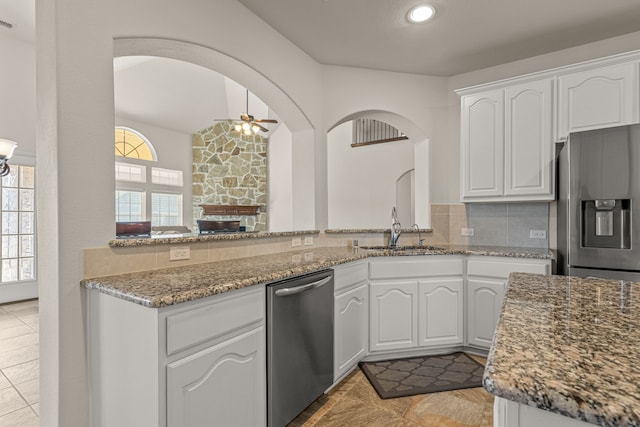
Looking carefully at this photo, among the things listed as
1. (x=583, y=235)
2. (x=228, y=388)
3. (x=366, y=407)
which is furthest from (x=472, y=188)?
(x=228, y=388)

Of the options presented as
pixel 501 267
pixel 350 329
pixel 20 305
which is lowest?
pixel 20 305

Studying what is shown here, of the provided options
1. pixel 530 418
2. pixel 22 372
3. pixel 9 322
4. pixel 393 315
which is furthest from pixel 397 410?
pixel 9 322

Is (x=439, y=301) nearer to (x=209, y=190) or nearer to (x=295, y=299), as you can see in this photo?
(x=295, y=299)

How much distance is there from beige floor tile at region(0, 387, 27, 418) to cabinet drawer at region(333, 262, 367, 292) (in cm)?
214

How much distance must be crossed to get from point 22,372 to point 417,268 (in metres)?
3.16

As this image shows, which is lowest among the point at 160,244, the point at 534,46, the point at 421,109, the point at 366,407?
the point at 366,407

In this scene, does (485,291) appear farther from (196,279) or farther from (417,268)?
(196,279)

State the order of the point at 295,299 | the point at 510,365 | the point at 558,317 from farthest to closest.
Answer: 1. the point at 295,299
2. the point at 558,317
3. the point at 510,365

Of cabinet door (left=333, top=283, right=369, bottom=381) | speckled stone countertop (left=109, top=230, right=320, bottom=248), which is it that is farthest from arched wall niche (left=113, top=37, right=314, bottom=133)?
cabinet door (left=333, top=283, right=369, bottom=381)

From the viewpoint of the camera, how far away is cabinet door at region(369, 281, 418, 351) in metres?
2.64

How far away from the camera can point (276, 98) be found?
2.88 meters

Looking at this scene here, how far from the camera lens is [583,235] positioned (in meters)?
2.29

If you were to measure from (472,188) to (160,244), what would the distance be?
2617mm

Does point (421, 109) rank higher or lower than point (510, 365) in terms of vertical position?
higher
